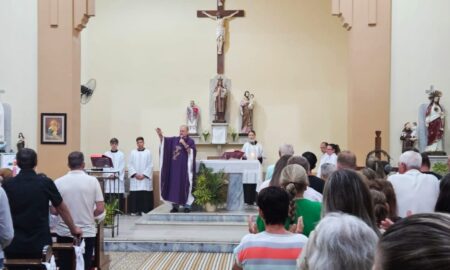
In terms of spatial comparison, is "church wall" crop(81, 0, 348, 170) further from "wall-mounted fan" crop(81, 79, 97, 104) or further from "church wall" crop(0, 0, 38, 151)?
"church wall" crop(0, 0, 38, 151)

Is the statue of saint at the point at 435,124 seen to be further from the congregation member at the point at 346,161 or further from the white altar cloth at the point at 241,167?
the congregation member at the point at 346,161

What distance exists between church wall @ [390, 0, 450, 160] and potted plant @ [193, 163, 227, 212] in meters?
3.20

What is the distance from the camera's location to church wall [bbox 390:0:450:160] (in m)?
9.83

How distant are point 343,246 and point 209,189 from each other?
8.30m

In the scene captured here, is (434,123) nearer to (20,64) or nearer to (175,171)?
(175,171)

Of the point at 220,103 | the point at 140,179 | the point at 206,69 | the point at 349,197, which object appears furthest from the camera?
the point at 206,69

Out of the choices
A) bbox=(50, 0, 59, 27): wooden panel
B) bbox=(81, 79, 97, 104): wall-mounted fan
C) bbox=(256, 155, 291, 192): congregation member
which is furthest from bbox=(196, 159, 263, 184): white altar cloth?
bbox=(256, 155, 291, 192): congregation member

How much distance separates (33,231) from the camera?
13.4ft

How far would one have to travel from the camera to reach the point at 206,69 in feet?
45.9

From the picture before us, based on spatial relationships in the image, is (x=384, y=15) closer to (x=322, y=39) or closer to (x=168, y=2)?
(x=322, y=39)

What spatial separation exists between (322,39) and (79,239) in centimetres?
1040

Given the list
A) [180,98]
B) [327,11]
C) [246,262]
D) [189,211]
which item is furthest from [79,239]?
[327,11]

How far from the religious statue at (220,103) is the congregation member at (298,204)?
993 cm

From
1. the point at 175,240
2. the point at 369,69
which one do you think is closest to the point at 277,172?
the point at 175,240
